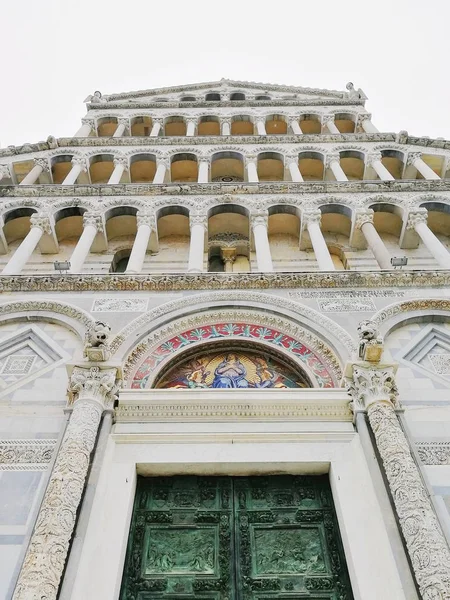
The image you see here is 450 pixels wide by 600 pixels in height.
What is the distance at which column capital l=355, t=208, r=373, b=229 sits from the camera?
11.4 metres

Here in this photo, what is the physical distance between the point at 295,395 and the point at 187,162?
9771 mm

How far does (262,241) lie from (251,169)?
13.1ft

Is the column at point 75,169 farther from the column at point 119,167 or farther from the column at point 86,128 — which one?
the column at point 86,128

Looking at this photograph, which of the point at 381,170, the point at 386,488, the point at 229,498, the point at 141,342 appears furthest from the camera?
the point at 381,170

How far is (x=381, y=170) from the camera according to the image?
45.4ft

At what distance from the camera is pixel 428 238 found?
10656 millimetres

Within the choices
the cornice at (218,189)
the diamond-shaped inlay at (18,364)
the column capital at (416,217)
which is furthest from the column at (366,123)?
the diamond-shaped inlay at (18,364)

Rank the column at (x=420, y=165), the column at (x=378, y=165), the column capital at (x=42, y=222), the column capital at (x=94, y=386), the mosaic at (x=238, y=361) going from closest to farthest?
1. the column capital at (x=94, y=386)
2. the mosaic at (x=238, y=361)
3. the column capital at (x=42, y=222)
4. the column at (x=420, y=165)
5. the column at (x=378, y=165)

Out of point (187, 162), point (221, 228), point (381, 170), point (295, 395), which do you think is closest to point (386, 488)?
point (295, 395)

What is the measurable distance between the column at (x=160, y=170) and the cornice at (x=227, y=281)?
17.0 ft

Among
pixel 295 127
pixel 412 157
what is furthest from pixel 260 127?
pixel 412 157

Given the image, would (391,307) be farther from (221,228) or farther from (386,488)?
(221,228)

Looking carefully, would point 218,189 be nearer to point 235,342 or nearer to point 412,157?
point 235,342

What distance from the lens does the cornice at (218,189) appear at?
1233 cm
